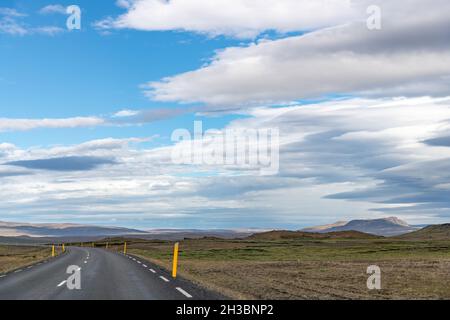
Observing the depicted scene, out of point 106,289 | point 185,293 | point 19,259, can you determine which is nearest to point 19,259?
point 19,259

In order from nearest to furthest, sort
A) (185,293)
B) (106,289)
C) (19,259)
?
(185,293) < (106,289) < (19,259)

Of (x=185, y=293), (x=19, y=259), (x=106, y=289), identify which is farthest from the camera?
(x=19, y=259)

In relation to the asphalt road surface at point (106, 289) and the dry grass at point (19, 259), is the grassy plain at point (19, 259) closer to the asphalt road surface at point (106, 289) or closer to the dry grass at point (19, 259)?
the dry grass at point (19, 259)

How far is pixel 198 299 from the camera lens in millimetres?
15227

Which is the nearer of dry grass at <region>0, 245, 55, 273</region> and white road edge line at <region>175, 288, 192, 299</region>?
white road edge line at <region>175, 288, 192, 299</region>

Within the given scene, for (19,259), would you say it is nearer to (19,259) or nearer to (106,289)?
(19,259)

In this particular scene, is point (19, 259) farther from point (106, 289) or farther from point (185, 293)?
point (185, 293)

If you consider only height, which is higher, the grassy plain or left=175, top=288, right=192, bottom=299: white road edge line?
left=175, top=288, right=192, bottom=299: white road edge line

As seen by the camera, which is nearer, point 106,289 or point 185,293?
point 185,293

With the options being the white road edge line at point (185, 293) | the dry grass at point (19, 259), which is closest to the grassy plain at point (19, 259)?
the dry grass at point (19, 259)

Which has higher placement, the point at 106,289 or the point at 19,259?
the point at 106,289

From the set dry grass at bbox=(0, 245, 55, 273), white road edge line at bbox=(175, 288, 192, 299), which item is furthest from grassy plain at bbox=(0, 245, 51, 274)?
white road edge line at bbox=(175, 288, 192, 299)

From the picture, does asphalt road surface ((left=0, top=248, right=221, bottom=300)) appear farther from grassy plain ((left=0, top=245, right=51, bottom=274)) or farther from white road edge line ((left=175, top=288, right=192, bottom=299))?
grassy plain ((left=0, top=245, right=51, bottom=274))
